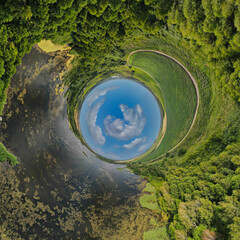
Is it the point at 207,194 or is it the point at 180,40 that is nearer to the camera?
the point at 207,194

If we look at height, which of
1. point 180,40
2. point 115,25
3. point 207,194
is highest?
point 115,25

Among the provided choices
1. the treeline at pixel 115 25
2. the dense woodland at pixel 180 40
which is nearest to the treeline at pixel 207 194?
the dense woodland at pixel 180 40

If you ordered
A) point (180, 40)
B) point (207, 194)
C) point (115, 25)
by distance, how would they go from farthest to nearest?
1. point (180, 40)
2. point (115, 25)
3. point (207, 194)

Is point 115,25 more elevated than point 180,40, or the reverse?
point 115,25

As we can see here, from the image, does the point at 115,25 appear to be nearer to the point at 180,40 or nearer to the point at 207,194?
the point at 180,40

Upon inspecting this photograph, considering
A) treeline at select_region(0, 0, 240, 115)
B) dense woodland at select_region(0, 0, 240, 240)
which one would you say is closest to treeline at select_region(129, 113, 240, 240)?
dense woodland at select_region(0, 0, 240, 240)

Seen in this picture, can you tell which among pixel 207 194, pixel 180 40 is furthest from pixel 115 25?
pixel 207 194

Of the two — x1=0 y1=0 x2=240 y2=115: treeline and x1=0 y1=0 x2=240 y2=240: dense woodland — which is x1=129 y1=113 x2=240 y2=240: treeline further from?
x1=0 y1=0 x2=240 y2=115: treeline

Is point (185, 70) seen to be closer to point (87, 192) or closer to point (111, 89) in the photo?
point (111, 89)
